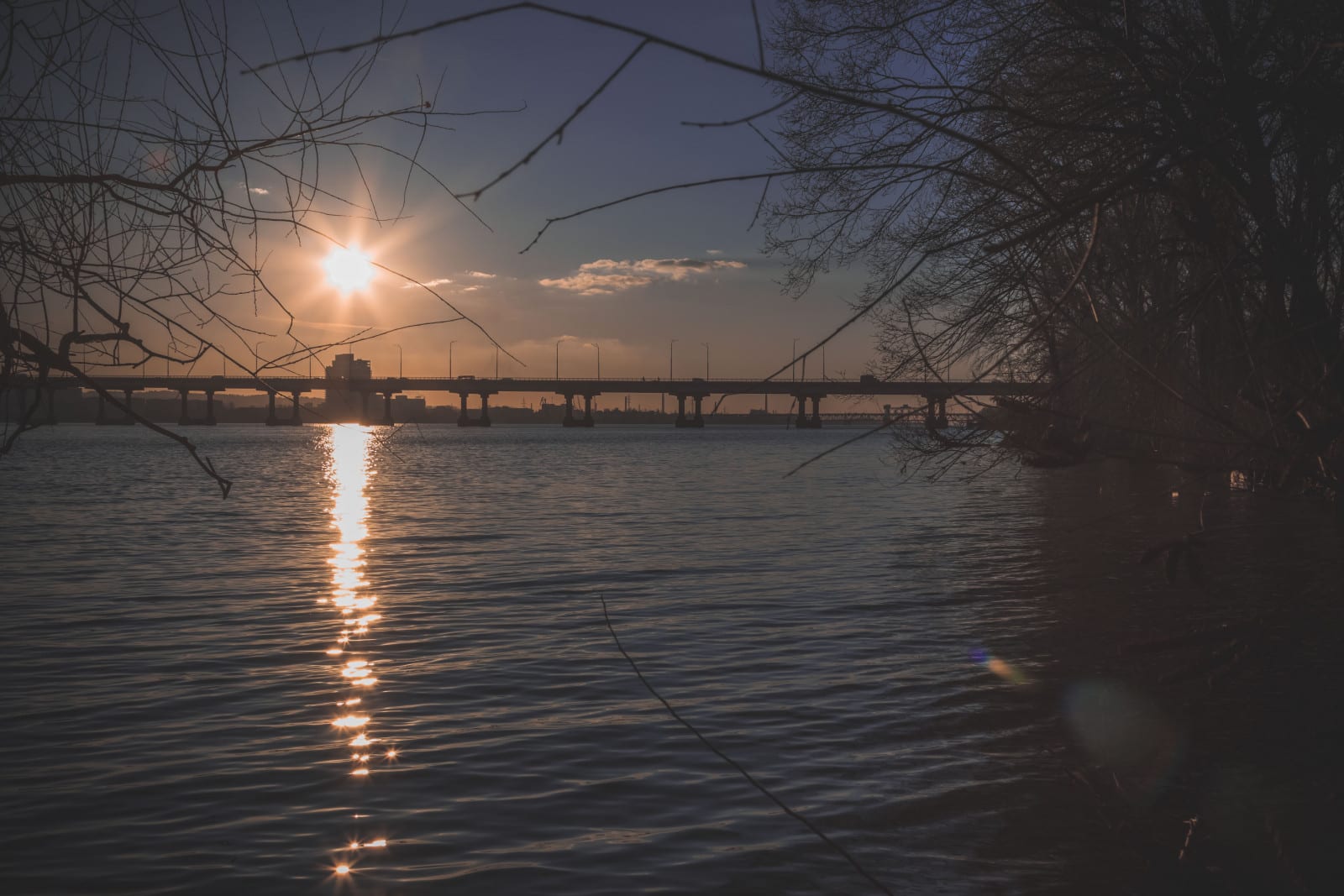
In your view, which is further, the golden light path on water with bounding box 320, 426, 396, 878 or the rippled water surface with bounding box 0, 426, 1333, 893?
the golden light path on water with bounding box 320, 426, 396, 878

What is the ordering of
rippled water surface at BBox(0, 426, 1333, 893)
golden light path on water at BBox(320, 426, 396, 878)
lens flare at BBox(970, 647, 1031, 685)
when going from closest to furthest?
1. rippled water surface at BBox(0, 426, 1333, 893)
2. golden light path on water at BBox(320, 426, 396, 878)
3. lens flare at BBox(970, 647, 1031, 685)

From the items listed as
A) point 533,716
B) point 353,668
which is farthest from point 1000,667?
point 353,668

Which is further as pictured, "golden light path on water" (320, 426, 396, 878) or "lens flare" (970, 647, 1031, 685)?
"lens flare" (970, 647, 1031, 685)

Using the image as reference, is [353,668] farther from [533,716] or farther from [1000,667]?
[1000,667]

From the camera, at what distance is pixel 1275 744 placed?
23.7 ft

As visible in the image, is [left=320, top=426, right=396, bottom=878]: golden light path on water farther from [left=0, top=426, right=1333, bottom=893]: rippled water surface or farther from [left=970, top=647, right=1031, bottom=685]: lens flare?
[left=970, top=647, right=1031, bottom=685]: lens flare

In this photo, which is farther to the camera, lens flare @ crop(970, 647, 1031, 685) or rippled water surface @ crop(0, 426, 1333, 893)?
lens flare @ crop(970, 647, 1031, 685)

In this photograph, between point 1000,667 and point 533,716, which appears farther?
point 1000,667

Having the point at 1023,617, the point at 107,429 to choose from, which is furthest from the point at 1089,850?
the point at 107,429

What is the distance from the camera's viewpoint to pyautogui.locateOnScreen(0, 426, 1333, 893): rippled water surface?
5.53 meters

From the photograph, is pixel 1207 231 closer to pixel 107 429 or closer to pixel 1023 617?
pixel 1023 617

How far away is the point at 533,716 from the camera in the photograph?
8.29 metres

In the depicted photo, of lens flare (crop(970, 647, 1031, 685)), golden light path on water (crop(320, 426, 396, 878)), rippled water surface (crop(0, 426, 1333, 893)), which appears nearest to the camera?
rippled water surface (crop(0, 426, 1333, 893))

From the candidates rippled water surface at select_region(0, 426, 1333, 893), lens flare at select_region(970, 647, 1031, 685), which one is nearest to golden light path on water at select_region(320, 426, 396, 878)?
rippled water surface at select_region(0, 426, 1333, 893)
